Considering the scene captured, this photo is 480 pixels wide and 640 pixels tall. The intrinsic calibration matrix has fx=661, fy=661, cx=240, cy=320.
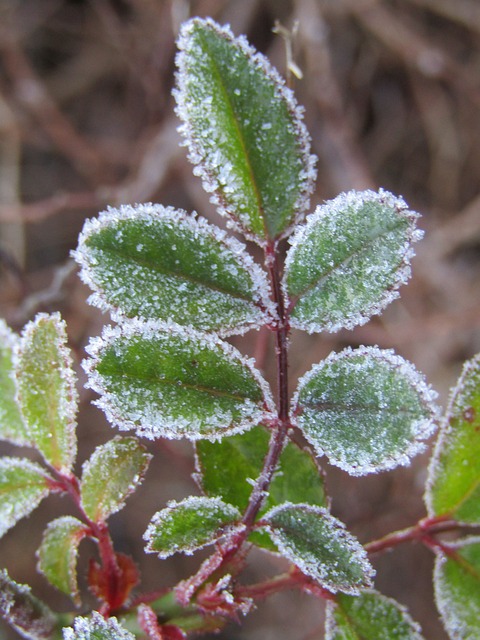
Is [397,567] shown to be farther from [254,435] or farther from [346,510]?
[254,435]

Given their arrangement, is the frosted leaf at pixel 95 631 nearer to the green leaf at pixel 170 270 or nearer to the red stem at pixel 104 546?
the red stem at pixel 104 546

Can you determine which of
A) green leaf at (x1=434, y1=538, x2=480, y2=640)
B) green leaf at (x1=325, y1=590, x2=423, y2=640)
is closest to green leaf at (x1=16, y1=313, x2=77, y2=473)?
green leaf at (x1=325, y1=590, x2=423, y2=640)

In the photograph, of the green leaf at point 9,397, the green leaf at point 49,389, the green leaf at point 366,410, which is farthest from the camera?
the green leaf at point 9,397

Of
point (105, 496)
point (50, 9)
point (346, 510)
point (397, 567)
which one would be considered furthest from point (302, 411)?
point (50, 9)

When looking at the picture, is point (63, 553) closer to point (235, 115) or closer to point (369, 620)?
point (369, 620)

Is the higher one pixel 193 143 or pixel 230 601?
pixel 193 143

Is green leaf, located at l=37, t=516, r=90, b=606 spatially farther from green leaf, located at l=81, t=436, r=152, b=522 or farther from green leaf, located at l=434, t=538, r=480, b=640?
green leaf, located at l=434, t=538, r=480, b=640

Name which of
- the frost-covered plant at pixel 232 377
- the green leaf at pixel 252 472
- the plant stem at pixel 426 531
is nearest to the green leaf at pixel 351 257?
the frost-covered plant at pixel 232 377
